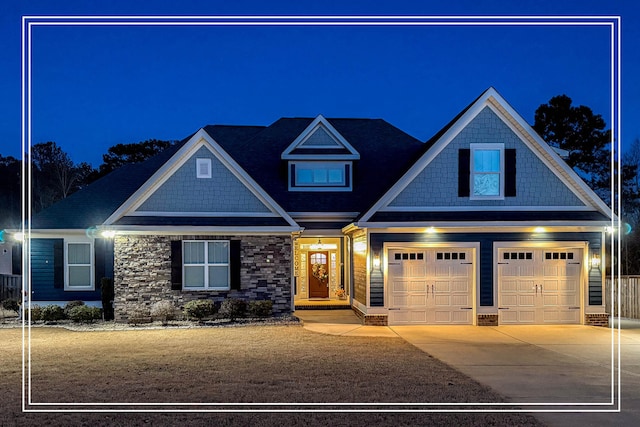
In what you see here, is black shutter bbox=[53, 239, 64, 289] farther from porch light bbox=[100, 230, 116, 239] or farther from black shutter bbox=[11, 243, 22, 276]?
black shutter bbox=[11, 243, 22, 276]

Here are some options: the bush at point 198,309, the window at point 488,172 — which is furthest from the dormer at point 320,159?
the bush at point 198,309

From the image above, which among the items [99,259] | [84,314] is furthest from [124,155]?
[84,314]

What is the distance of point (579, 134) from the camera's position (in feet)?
104

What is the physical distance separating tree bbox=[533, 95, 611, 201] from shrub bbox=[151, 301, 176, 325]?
24.9 m

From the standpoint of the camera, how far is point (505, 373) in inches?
379

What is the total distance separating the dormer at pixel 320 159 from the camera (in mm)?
20062

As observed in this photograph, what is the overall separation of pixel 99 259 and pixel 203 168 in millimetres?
4771

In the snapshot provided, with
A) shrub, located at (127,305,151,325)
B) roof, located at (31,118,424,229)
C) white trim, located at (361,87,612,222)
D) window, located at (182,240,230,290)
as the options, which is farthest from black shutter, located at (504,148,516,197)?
shrub, located at (127,305,151,325)

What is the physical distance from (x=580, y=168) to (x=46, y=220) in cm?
2864

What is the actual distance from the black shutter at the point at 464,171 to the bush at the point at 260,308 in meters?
6.44

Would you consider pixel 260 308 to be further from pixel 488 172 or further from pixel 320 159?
pixel 488 172

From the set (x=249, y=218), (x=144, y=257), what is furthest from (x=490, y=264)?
(x=144, y=257)

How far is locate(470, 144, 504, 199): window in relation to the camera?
1592 centimetres

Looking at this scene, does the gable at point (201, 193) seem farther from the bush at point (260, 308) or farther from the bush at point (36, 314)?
the bush at point (36, 314)
